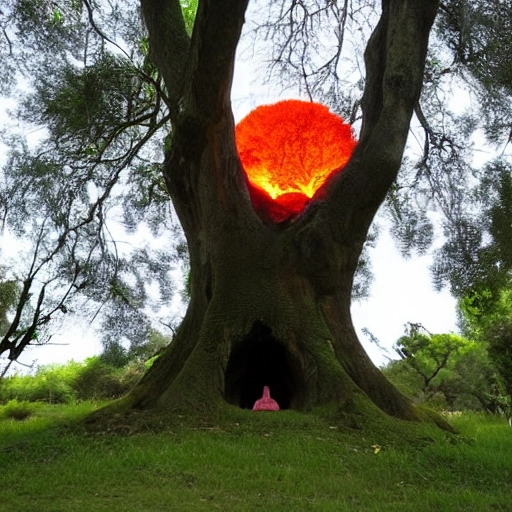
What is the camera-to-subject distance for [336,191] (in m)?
7.12

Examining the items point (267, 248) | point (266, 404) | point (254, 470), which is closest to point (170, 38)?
point (267, 248)

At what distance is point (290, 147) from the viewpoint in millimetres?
8773

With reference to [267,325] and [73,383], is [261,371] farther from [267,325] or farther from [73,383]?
[73,383]

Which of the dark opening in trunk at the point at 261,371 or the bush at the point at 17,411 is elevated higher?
the dark opening in trunk at the point at 261,371

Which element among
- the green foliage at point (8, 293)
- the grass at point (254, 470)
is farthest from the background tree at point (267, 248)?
the green foliage at point (8, 293)

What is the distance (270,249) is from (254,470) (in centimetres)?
334

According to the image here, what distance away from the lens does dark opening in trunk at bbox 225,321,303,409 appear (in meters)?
6.52

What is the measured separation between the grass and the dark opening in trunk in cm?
106

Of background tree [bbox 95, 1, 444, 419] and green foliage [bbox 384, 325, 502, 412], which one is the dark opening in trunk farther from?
green foliage [bbox 384, 325, 502, 412]

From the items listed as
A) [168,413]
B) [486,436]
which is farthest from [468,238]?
[168,413]

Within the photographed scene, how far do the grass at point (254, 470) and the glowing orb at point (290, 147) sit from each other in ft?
14.0

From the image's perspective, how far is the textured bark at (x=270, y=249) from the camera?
6316 mm

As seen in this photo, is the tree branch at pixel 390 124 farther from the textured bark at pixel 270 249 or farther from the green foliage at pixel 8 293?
the green foliage at pixel 8 293

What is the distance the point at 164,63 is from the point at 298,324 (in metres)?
3.73
